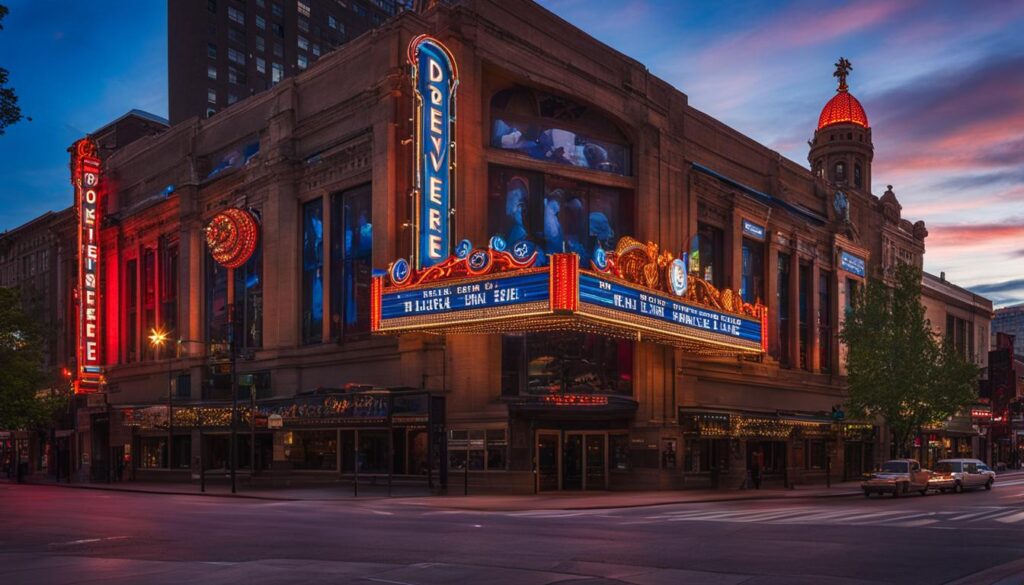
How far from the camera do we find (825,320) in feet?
231

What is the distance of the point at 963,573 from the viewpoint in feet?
57.9

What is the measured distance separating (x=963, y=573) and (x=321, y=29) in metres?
128

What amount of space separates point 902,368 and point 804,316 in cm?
1149

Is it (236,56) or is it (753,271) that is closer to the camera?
(753,271)

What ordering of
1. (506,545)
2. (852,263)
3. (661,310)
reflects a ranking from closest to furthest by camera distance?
1. (506,545)
2. (661,310)
3. (852,263)

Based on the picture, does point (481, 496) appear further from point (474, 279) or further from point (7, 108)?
point (7, 108)

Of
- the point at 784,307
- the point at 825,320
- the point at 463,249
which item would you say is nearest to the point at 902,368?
the point at 784,307

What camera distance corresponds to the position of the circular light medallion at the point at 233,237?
5519cm

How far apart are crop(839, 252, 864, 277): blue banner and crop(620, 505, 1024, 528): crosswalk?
37.7 meters

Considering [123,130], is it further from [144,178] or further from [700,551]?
[700,551]

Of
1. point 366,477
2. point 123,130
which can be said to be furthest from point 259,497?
point 123,130

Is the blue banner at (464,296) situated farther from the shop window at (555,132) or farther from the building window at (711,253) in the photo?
the building window at (711,253)

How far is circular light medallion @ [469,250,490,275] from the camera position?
4003 cm

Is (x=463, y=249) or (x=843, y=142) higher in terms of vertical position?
(x=843, y=142)
